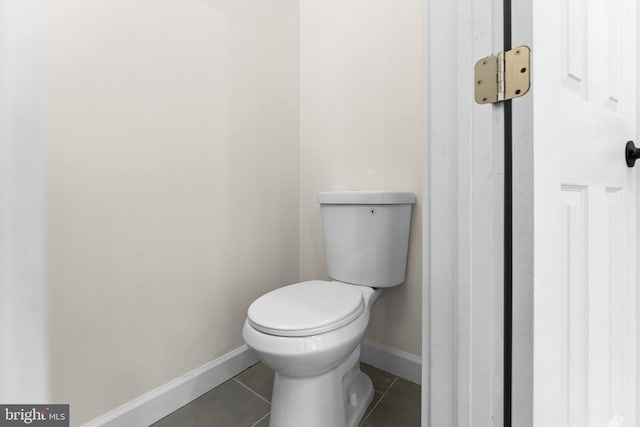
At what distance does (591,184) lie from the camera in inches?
22.0

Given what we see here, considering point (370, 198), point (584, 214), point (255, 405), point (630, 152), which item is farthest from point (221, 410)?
point (630, 152)

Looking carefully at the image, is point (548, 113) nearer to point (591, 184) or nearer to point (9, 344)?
point (591, 184)

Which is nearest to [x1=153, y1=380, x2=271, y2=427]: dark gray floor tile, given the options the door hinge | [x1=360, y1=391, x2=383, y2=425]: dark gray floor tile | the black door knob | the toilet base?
the toilet base

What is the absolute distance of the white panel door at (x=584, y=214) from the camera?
1.45 ft

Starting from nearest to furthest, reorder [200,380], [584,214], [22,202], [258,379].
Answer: [22,202], [584,214], [200,380], [258,379]

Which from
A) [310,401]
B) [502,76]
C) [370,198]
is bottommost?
[310,401]

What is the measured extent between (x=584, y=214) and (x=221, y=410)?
122 centimetres

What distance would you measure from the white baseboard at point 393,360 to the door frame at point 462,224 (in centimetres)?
77

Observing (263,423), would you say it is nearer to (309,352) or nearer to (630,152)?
(309,352)

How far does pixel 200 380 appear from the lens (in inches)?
45.4

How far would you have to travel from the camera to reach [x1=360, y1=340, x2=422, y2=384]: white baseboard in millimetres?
1237

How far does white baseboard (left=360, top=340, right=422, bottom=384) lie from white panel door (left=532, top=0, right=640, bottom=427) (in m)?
0.63

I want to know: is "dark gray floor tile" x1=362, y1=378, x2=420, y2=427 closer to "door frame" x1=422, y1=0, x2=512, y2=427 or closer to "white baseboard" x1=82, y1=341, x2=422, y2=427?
"white baseboard" x1=82, y1=341, x2=422, y2=427

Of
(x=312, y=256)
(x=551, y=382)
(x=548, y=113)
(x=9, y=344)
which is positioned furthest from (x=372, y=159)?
(x=9, y=344)
